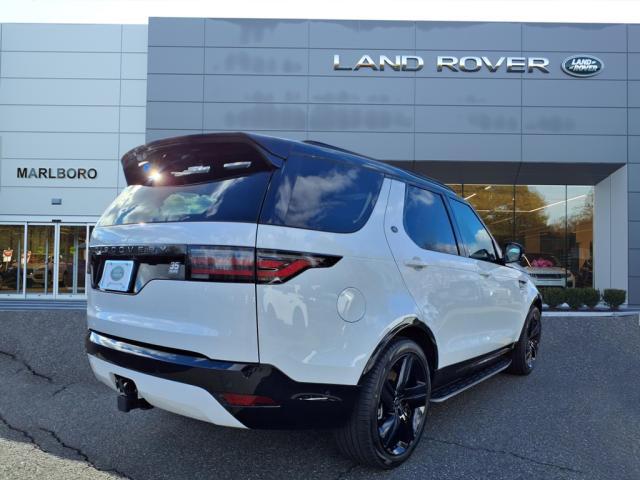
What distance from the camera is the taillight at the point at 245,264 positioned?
230 cm

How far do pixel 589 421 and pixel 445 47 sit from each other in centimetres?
1382

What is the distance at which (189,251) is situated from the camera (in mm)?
2402

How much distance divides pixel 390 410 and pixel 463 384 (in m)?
0.99

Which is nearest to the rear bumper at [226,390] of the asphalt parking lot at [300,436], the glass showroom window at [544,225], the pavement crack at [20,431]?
the asphalt parking lot at [300,436]

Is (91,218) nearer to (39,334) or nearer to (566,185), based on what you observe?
(39,334)

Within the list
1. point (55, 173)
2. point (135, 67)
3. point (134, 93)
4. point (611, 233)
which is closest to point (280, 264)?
point (134, 93)

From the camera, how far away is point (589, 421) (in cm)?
376

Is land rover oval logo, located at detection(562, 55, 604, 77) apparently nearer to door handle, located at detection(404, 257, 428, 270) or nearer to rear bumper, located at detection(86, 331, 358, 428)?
door handle, located at detection(404, 257, 428, 270)

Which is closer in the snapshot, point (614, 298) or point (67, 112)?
point (614, 298)

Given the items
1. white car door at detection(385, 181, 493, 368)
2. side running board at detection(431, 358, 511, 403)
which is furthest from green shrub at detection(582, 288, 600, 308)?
Result: white car door at detection(385, 181, 493, 368)

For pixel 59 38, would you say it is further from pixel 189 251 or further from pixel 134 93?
pixel 189 251

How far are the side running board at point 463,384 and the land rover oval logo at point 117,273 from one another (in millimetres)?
2109

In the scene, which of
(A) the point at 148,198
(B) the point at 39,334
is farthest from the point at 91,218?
(A) the point at 148,198

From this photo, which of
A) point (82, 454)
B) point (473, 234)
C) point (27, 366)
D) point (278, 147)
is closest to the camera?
point (278, 147)
